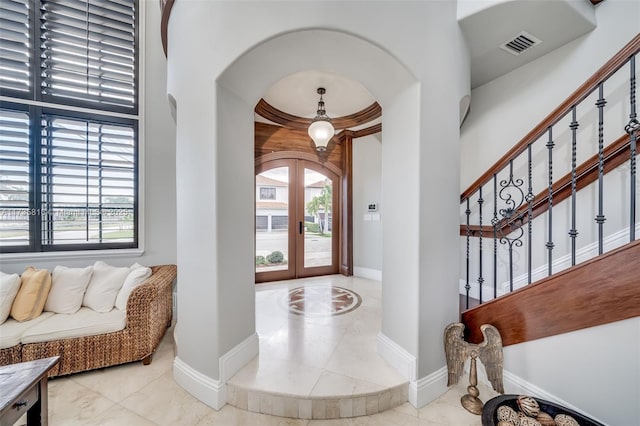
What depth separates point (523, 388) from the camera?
1831 millimetres

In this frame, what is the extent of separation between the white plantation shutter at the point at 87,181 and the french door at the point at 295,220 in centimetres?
180

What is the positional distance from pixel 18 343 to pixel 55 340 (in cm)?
23

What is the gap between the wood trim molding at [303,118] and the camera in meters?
3.68

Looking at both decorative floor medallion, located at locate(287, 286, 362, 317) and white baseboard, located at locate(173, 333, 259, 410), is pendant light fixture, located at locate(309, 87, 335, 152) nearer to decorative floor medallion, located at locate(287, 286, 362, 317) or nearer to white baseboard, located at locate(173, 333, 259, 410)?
decorative floor medallion, located at locate(287, 286, 362, 317)

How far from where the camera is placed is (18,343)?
6.60 feet

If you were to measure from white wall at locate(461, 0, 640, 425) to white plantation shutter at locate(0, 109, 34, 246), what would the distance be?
16.0 feet

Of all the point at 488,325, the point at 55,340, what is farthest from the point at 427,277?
the point at 55,340

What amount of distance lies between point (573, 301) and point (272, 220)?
12.6 ft

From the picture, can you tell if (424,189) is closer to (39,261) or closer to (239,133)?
(239,133)

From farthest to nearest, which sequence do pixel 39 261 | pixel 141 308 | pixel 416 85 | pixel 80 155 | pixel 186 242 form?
1. pixel 80 155
2. pixel 39 261
3. pixel 141 308
4. pixel 186 242
5. pixel 416 85

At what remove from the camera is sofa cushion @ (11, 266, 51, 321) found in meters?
2.18

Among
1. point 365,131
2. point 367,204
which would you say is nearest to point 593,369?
point 367,204

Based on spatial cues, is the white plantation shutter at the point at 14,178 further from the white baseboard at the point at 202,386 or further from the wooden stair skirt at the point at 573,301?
the wooden stair skirt at the point at 573,301

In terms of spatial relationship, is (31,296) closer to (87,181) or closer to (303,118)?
(87,181)
